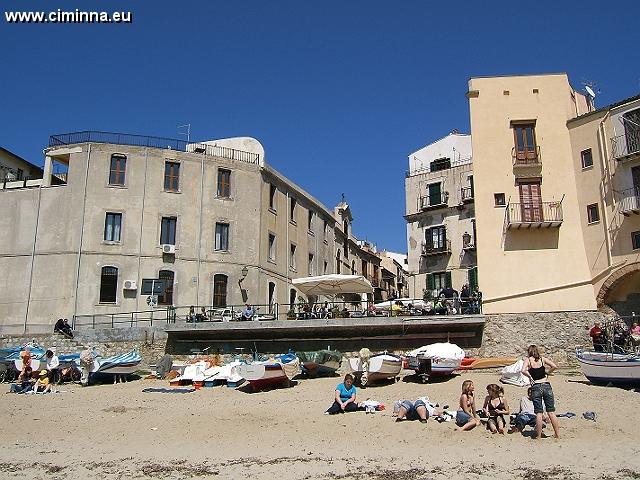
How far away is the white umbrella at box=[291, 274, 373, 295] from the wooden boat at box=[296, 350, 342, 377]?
18.4ft

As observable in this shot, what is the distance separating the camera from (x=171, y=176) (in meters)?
35.4

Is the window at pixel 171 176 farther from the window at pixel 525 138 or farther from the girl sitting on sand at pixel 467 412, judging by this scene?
the girl sitting on sand at pixel 467 412

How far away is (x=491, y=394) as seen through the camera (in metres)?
14.4

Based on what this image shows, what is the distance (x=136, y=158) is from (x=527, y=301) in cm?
2182

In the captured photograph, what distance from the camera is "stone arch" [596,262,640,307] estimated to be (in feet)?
85.9

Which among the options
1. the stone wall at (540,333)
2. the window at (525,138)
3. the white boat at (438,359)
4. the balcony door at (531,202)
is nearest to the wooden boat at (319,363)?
the white boat at (438,359)

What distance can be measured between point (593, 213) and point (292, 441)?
64.6 feet

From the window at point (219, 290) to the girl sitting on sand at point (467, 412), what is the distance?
21772 millimetres

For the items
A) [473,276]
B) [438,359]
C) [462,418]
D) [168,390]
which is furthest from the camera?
[473,276]

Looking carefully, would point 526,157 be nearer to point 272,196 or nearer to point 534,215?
point 534,215

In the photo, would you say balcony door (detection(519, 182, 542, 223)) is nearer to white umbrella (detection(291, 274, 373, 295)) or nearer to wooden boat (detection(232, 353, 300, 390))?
white umbrella (detection(291, 274, 373, 295))

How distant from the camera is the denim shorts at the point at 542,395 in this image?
1270cm

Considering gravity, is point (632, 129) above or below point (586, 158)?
above

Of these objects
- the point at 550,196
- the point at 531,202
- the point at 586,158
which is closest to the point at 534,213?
the point at 531,202
